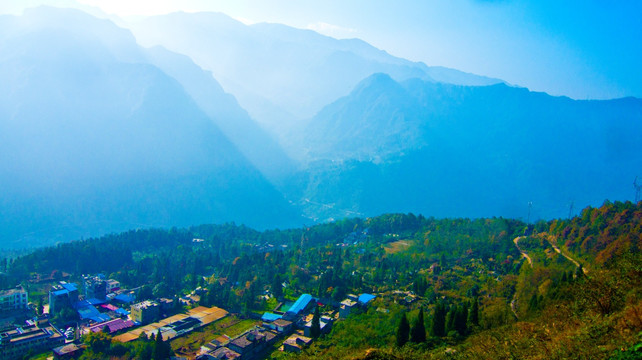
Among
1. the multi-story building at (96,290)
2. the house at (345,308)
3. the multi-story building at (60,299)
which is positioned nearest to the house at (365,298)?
the house at (345,308)

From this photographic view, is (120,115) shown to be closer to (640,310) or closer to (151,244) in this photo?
(151,244)

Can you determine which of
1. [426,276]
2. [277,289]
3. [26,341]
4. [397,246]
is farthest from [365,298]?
[26,341]

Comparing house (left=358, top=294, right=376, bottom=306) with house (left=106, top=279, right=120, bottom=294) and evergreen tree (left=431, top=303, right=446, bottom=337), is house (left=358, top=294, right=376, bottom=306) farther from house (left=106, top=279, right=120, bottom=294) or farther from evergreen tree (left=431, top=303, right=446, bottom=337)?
house (left=106, top=279, right=120, bottom=294)

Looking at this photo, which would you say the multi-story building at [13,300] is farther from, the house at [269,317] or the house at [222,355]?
the house at [269,317]

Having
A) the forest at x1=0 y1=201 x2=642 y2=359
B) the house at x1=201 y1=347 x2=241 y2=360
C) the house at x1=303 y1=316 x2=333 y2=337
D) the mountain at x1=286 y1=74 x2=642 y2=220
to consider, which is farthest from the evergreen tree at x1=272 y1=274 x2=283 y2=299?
the mountain at x1=286 y1=74 x2=642 y2=220

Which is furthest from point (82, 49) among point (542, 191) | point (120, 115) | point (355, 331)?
point (542, 191)

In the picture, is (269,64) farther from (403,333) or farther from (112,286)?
(403,333)
